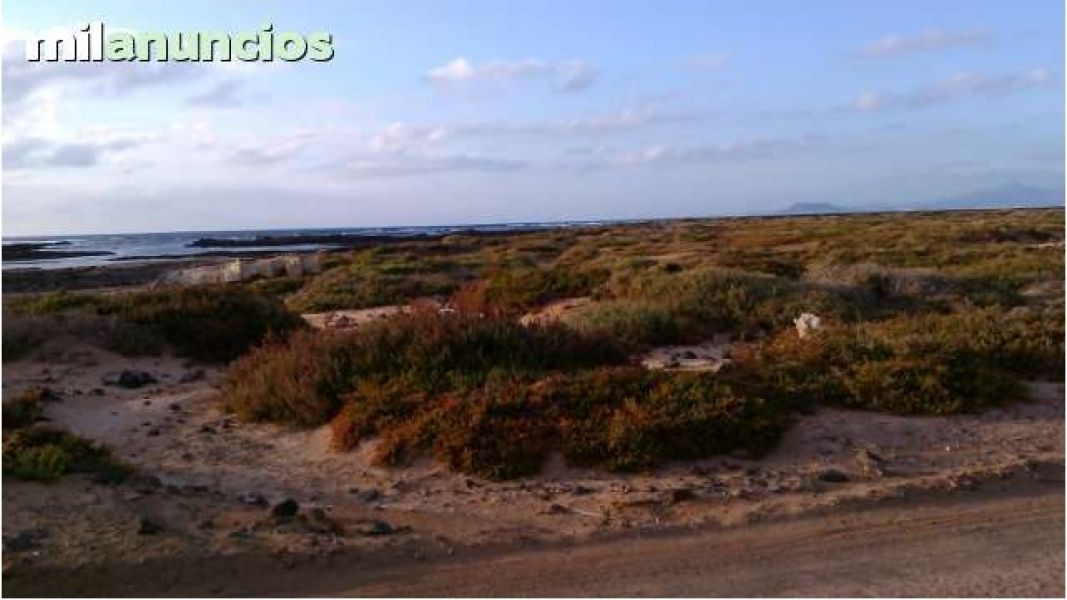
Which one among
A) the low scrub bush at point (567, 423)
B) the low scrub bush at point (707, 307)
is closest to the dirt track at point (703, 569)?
the low scrub bush at point (567, 423)

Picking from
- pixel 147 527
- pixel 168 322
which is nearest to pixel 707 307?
pixel 168 322

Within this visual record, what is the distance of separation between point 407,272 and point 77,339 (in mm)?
18299

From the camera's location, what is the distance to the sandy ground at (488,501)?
5746mm

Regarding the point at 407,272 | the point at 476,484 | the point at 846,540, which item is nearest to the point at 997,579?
the point at 846,540

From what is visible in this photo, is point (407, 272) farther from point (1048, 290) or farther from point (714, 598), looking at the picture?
point (714, 598)

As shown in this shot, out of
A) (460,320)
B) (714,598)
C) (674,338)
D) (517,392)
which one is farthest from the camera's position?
(674,338)

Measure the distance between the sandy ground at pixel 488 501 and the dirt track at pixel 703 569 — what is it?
0.02 meters

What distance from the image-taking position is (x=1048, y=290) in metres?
18.8

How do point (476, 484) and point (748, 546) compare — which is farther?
point (476, 484)

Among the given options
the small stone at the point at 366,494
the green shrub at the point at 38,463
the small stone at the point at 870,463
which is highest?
the green shrub at the point at 38,463

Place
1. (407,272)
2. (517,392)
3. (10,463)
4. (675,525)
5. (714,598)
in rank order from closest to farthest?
(714,598) → (675,525) → (10,463) → (517,392) → (407,272)

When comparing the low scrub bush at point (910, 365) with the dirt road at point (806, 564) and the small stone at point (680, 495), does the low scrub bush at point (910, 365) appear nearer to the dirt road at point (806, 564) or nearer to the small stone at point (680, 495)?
the small stone at point (680, 495)

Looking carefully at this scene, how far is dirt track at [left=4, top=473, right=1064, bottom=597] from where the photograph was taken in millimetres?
5293

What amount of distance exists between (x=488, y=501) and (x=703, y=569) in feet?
6.23
